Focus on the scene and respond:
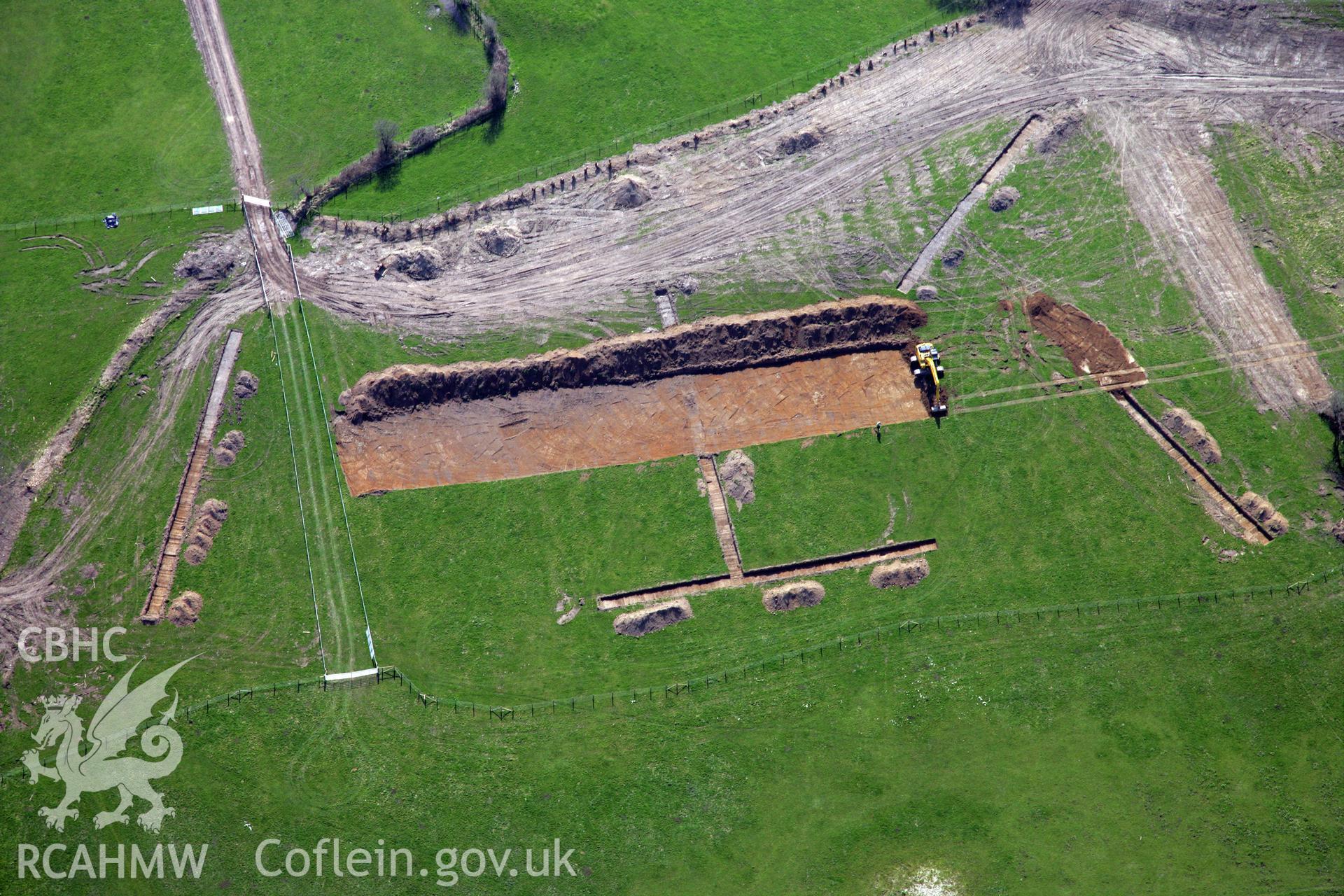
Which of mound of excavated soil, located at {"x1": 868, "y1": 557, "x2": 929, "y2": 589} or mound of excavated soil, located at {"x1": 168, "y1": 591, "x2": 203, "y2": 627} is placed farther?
mound of excavated soil, located at {"x1": 168, "y1": 591, "x2": 203, "y2": 627}

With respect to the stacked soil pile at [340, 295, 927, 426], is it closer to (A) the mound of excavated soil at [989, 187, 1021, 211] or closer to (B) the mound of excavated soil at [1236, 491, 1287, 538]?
(A) the mound of excavated soil at [989, 187, 1021, 211]

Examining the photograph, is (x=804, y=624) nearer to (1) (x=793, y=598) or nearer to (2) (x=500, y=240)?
(1) (x=793, y=598)

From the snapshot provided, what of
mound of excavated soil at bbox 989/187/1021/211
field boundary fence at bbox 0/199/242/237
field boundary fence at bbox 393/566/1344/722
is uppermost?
field boundary fence at bbox 0/199/242/237

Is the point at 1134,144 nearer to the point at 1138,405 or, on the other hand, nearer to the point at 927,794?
the point at 1138,405

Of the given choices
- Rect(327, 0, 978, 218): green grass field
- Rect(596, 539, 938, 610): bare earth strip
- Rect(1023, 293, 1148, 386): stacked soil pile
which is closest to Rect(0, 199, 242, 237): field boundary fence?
Rect(327, 0, 978, 218): green grass field

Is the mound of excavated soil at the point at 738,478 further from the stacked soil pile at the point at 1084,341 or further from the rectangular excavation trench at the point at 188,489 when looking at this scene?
the rectangular excavation trench at the point at 188,489
